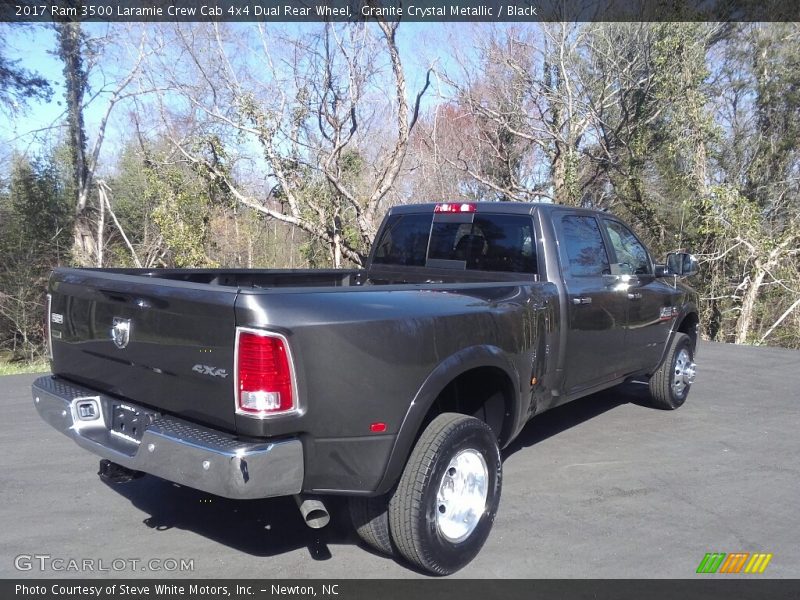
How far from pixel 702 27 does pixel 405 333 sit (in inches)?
632

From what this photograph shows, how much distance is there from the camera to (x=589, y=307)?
491cm

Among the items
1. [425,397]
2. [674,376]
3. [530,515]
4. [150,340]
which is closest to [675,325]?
[674,376]

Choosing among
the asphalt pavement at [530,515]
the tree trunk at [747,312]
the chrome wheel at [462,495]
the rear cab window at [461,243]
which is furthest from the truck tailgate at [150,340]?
the tree trunk at [747,312]

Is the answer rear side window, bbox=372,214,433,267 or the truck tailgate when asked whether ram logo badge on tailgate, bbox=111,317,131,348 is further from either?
rear side window, bbox=372,214,433,267

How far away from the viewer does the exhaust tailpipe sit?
9.98 feet

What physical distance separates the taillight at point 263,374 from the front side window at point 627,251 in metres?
3.63

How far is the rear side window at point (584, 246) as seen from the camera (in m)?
4.97

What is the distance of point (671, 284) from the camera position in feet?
21.4

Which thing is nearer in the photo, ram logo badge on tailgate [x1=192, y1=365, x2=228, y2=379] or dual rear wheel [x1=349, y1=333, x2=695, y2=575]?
ram logo badge on tailgate [x1=192, y1=365, x2=228, y2=379]

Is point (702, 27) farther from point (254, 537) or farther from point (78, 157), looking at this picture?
point (78, 157)

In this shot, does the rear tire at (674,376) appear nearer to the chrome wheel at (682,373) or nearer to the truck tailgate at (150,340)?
the chrome wheel at (682,373)

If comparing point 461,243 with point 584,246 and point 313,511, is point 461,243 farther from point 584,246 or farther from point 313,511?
point 313,511

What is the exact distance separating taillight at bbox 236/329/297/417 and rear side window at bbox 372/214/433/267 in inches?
106
